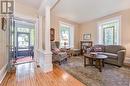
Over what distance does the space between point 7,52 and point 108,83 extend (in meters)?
3.53

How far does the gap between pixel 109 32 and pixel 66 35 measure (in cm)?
283

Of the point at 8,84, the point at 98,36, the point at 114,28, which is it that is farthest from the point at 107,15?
the point at 8,84

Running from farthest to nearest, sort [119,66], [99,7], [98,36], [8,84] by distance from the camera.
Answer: [98,36]
[99,7]
[119,66]
[8,84]

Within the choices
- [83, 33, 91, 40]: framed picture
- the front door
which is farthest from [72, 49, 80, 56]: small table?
the front door

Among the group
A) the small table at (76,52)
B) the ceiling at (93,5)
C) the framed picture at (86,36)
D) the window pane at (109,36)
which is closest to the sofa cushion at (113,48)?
the window pane at (109,36)

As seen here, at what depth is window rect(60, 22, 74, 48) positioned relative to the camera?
7.19 meters

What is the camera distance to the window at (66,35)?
7.19 m

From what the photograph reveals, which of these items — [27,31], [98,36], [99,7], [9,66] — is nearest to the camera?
[9,66]

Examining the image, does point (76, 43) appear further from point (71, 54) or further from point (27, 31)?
A: point (27, 31)

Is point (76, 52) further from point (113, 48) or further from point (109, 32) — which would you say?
point (113, 48)

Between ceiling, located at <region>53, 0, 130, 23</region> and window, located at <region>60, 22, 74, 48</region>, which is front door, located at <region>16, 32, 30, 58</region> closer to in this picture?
window, located at <region>60, 22, 74, 48</region>

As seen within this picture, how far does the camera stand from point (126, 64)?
179 inches

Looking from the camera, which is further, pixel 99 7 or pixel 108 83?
pixel 99 7

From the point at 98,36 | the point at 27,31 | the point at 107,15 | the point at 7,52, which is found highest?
the point at 107,15
